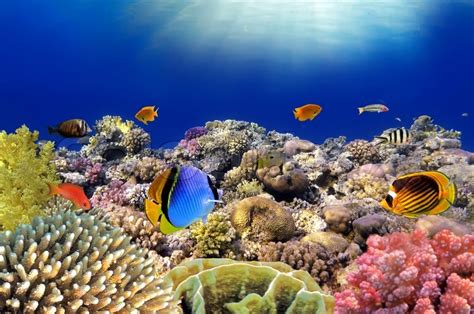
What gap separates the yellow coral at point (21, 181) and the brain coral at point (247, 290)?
2.97 metres

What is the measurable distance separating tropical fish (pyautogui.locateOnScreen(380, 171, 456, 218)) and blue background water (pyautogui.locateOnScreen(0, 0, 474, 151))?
4974cm

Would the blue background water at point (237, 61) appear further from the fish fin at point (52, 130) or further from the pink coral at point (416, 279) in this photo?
the pink coral at point (416, 279)

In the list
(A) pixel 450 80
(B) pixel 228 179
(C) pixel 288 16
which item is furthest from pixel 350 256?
(A) pixel 450 80

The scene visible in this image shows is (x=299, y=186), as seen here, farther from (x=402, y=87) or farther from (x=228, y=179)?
(x=402, y=87)

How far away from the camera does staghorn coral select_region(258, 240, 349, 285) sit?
183 inches

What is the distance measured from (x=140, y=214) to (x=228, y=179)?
3.27 meters

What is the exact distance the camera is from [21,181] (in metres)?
5.47

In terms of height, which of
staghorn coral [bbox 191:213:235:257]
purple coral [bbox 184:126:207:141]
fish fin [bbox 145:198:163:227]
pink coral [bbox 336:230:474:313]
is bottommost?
pink coral [bbox 336:230:474:313]

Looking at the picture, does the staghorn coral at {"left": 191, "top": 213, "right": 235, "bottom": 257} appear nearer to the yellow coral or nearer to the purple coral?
the yellow coral

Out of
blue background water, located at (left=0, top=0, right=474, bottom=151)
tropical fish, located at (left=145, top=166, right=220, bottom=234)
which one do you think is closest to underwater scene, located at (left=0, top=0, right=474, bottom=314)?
tropical fish, located at (left=145, top=166, right=220, bottom=234)

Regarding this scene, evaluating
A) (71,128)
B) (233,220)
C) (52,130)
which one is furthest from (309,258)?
(52,130)

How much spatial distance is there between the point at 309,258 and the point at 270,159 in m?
3.51

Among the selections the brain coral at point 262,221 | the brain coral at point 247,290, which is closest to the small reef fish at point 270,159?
the brain coral at point 262,221

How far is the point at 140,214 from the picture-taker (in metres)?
5.71
